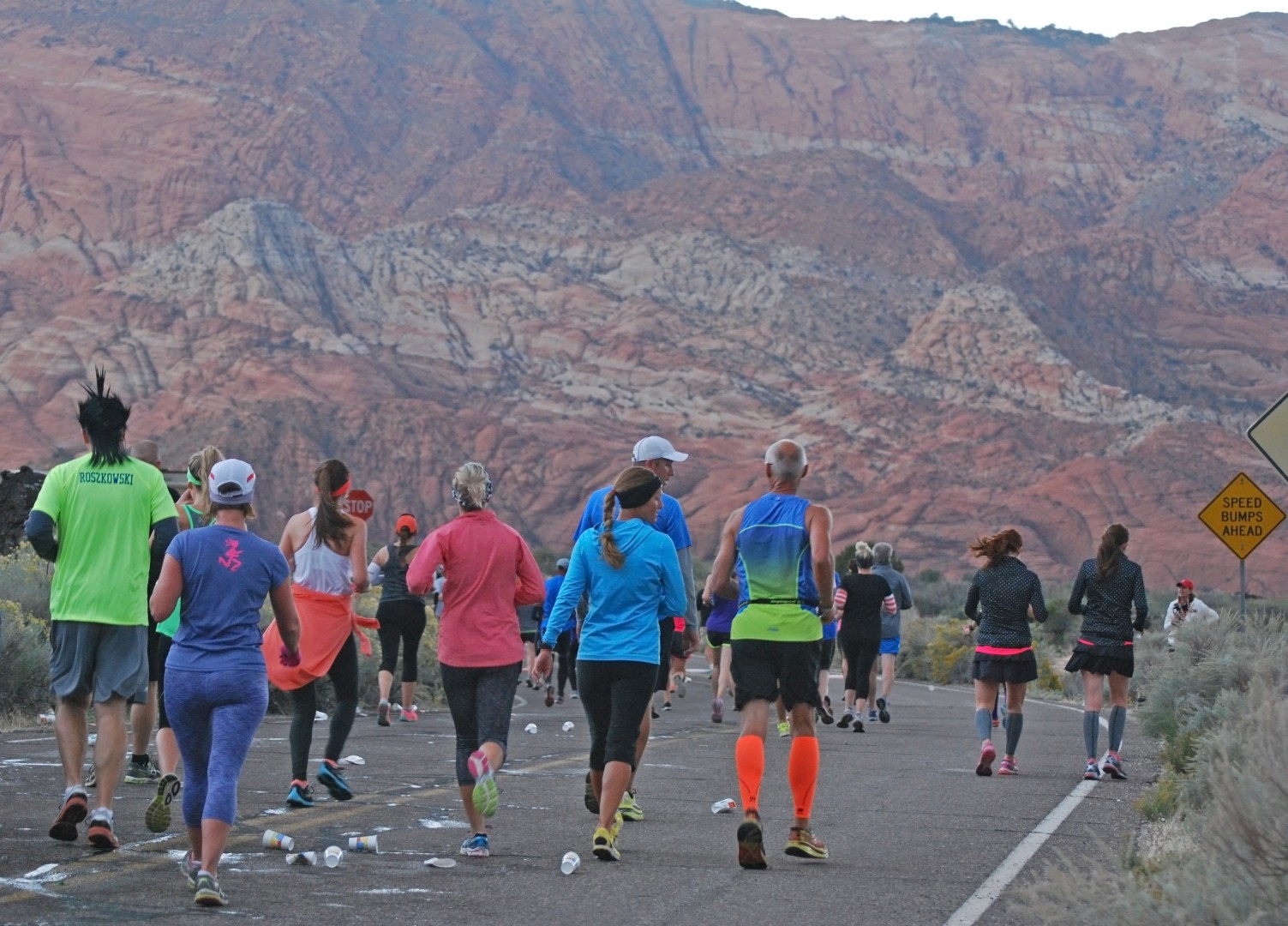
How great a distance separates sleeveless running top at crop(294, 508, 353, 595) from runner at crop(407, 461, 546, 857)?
1411 mm

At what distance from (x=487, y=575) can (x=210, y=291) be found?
84.2 meters

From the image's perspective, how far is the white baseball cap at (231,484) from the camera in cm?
766

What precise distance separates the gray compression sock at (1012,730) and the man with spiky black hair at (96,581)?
719 centimetres

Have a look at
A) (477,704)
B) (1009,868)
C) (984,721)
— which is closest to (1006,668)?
(984,721)

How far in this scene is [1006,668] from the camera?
13891 millimetres

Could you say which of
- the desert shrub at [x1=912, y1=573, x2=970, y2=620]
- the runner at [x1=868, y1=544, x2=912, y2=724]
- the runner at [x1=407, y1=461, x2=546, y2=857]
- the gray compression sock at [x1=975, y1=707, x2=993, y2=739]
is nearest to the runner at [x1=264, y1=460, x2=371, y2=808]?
the runner at [x1=407, y1=461, x2=546, y2=857]

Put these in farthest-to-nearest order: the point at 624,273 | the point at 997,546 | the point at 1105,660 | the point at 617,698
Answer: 1. the point at 624,273
2. the point at 997,546
3. the point at 1105,660
4. the point at 617,698

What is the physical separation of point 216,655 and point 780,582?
2741 millimetres

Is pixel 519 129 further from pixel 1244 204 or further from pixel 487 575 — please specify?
pixel 487 575

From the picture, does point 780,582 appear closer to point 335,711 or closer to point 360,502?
point 335,711

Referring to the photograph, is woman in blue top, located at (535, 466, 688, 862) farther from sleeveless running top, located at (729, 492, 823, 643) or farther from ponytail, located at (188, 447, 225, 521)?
ponytail, located at (188, 447, 225, 521)

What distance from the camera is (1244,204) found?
109m

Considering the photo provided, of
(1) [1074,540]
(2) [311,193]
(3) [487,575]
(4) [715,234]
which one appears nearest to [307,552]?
(3) [487,575]

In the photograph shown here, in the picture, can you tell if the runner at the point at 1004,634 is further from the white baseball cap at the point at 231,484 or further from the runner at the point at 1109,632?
the white baseball cap at the point at 231,484
